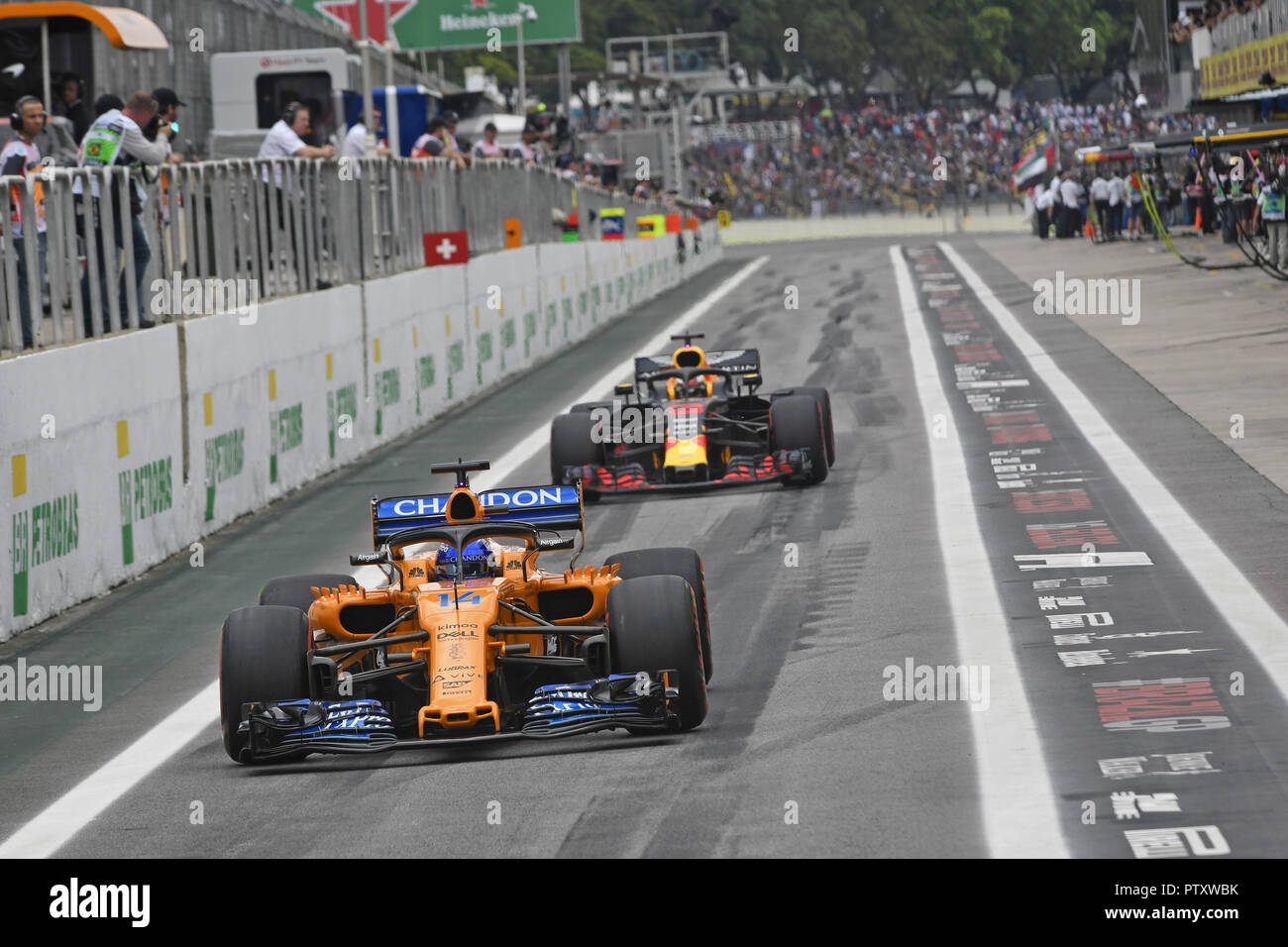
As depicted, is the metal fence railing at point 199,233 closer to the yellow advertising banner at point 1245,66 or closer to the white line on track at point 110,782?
the white line on track at point 110,782

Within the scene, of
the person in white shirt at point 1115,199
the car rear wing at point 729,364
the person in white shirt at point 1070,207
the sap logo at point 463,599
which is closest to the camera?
the sap logo at point 463,599

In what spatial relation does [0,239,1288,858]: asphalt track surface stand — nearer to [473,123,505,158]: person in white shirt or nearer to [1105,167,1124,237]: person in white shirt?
[473,123,505,158]: person in white shirt

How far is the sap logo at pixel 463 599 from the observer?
8.28 meters

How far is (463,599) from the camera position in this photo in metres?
8.30

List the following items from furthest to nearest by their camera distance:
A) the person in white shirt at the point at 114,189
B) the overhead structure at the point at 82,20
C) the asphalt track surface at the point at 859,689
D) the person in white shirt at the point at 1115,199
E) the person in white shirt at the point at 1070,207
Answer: the person in white shirt at the point at 1070,207, the person in white shirt at the point at 1115,199, the overhead structure at the point at 82,20, the person in white shirt at the point at 114,189, the asphalt track surface at the point at 859,689

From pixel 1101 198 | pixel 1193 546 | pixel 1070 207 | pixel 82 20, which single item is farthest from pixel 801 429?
pixel 1070 207

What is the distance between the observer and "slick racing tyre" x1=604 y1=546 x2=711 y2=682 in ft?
29.0

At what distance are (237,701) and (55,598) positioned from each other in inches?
155

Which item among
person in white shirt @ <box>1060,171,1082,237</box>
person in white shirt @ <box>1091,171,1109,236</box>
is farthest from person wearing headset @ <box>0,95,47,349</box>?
person in white shirt @ <box>1060,171,1082,237</box>

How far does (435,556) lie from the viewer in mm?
8938
